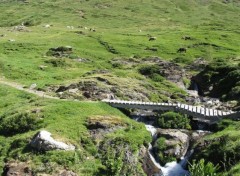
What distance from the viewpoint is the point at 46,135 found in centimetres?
4184

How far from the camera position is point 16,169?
1556 inches

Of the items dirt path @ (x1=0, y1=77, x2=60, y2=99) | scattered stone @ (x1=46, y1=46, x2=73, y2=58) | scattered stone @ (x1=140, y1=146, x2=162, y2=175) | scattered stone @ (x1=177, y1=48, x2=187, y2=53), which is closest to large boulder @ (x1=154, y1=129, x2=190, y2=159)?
scattered stone @ (x1=140, y1=146, x2=162, y2=175)

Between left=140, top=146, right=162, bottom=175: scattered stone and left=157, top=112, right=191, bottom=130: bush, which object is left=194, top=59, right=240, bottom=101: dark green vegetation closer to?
left=157, top=112, right=191, bottom=130: bush

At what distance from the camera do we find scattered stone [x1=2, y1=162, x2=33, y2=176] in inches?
1533

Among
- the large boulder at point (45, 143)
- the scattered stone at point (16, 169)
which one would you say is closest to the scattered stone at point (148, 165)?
the large boulder at point (45, 143)

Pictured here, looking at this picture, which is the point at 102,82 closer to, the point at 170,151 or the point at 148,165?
the point at 170,151

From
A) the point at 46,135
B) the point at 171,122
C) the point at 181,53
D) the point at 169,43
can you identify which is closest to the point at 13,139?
the point at 46,135

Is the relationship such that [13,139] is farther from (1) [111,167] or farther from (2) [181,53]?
(2) [181,53]

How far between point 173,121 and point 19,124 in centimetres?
1951

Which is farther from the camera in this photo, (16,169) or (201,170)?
(16,169)

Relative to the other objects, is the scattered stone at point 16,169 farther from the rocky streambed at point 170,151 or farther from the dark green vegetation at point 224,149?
the dark green vegetation at point 224,149

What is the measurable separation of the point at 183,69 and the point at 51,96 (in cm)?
4196

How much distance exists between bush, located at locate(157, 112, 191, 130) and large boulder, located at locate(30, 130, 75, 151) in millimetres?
14943

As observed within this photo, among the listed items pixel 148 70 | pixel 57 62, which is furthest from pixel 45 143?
pixel 57 62
